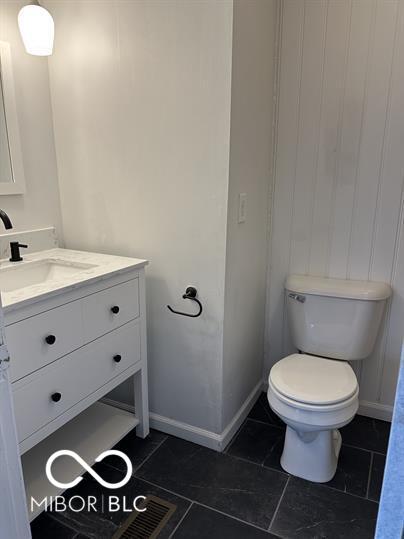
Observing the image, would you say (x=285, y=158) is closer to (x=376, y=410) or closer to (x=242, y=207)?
(x=242, y=207)

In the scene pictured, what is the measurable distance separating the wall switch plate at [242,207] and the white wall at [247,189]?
0.08 ft

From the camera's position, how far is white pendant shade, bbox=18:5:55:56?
4.98 ft

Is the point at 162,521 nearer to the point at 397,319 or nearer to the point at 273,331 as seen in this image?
the point at 273,331

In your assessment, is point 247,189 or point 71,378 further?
point 247,189

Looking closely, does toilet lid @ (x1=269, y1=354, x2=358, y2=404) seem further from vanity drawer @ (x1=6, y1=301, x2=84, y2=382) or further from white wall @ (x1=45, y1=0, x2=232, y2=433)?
vanity drawer @ (x1=6, y1=301, x2=84, y2=382)

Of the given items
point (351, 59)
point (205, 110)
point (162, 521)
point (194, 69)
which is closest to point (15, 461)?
point (162, 521)

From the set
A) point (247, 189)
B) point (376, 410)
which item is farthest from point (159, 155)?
point (376, 410)

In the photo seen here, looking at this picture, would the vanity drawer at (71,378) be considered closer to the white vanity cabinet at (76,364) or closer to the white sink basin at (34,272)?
the white vanity cabinet at (76,364)

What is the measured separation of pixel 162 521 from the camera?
1.49 m

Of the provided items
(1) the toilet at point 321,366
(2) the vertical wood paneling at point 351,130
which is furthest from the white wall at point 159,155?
(2) the vertical wood paneling at point 351,130

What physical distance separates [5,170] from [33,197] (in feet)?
0.62

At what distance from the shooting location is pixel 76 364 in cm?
145

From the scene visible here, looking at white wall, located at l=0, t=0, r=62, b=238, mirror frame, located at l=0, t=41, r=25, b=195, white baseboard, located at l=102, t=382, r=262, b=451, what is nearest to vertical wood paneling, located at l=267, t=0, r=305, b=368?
white baseboard, located at l=102, t=382, r=262, b=451

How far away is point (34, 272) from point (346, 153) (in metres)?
1.56
